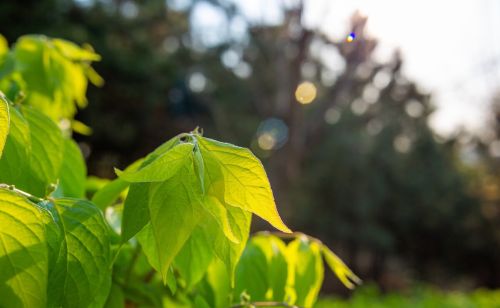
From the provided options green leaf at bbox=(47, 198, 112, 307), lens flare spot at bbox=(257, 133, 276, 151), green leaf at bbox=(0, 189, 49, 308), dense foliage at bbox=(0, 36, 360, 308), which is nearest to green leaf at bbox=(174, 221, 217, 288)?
dense foliage at bbox=(0, 36, 360, 308)

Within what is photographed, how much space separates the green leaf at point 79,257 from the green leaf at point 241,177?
0.13 metres

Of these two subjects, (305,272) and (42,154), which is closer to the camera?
(42,154)

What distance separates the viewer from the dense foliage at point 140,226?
0.40 m

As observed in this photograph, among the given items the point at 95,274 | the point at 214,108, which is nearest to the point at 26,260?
the point at 95,274

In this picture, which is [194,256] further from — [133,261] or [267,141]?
[267,141]

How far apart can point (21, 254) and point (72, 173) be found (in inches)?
13.1

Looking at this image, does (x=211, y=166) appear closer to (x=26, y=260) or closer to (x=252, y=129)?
(x=26, y=260)

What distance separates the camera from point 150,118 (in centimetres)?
1388

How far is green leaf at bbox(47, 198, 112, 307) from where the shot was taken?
0.46 meters

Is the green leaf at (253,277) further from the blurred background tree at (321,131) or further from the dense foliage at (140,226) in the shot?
the blurred background tree at (321,131)

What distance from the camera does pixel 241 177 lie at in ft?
1.49

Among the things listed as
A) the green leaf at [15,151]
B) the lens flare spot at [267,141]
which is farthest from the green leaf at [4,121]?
the lens flare spot at [267,141]

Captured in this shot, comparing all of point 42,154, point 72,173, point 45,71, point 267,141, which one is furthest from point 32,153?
point 267,141

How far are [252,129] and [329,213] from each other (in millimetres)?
3503
